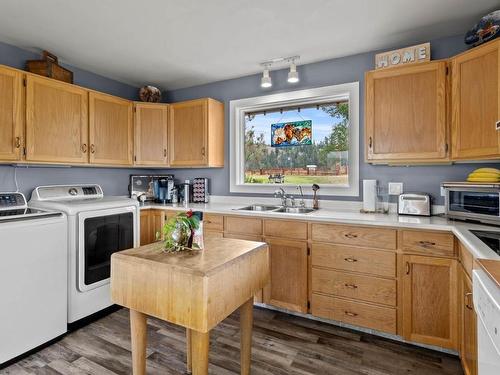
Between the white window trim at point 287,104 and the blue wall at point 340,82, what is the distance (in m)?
0.06

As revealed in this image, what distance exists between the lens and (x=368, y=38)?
8.20 ft

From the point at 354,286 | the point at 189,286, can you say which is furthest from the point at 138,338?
the point at 354,286

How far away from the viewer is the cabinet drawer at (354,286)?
2203 millimetres

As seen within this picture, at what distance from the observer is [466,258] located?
169 cm

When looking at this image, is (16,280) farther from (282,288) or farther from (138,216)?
(282,288)

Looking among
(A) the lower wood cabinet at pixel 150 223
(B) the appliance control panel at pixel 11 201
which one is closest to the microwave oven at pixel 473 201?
(A) the lower wood cabinet at pixel 150 223

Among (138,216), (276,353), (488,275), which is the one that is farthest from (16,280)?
(488,275)

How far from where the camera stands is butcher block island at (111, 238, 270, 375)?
1.26 m

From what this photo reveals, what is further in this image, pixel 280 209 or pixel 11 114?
pixel 280 209

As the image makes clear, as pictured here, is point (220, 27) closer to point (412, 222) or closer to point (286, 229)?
point (286, 229)

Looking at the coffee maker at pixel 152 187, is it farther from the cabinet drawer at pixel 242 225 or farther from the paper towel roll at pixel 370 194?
the paper towel roll at pixel 370 194

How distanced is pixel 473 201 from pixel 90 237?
3.04 m

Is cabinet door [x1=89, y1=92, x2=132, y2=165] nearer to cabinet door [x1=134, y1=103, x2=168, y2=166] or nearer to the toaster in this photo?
cabinet door [x1=134, y1=103, x2=168, y2=166]

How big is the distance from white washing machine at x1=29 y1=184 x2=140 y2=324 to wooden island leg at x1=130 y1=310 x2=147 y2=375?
3.96ft
